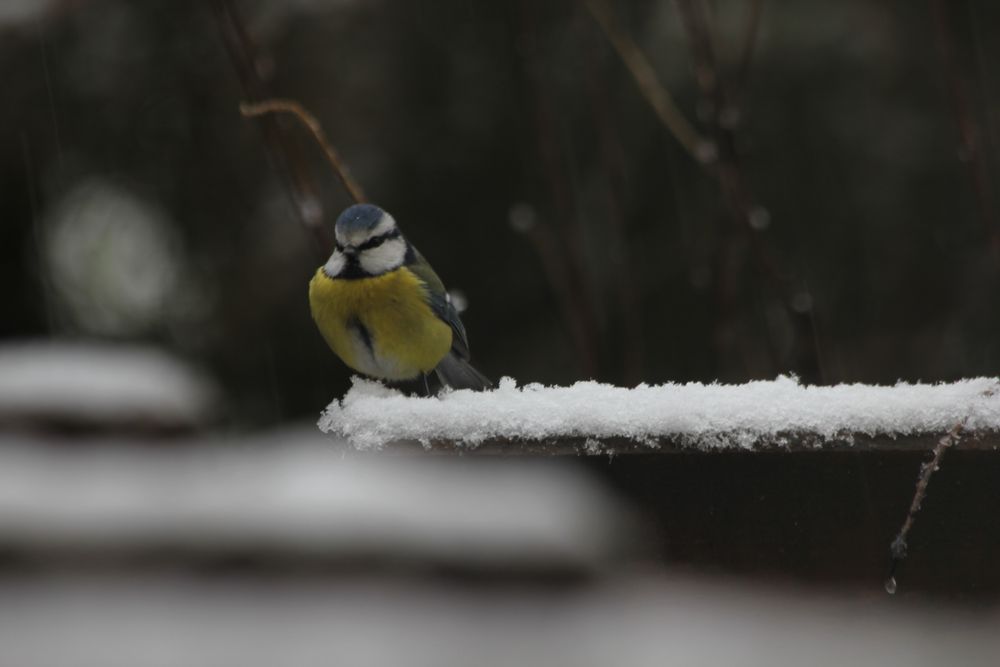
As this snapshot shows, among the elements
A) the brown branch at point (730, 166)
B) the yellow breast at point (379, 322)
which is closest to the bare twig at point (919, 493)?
the brown branch at point (730, 166)

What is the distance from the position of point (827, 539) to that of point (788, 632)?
88 millimetres

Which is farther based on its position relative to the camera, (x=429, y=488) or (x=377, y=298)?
(x=429, y=488)

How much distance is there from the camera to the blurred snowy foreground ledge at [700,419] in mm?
881

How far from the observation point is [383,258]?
6.61 ft

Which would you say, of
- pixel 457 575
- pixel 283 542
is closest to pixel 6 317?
pixel 283 542

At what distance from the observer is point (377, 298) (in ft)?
6.40

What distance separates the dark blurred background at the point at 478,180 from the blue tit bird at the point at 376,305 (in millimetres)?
933

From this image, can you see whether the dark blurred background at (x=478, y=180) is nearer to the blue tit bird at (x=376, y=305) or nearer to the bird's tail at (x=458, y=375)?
the bird's tail at (x=458, y=375)

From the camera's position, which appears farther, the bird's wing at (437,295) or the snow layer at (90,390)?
the snow layer at (90,390)

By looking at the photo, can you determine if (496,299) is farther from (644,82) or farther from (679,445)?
(679,445)

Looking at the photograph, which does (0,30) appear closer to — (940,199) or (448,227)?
(448,227)

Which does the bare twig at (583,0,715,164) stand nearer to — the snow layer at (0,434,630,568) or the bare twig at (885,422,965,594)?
the snow layer at (0,434,630,568)

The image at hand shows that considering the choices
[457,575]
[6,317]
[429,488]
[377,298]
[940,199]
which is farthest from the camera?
[6,317]

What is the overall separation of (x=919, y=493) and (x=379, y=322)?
1.24 m
